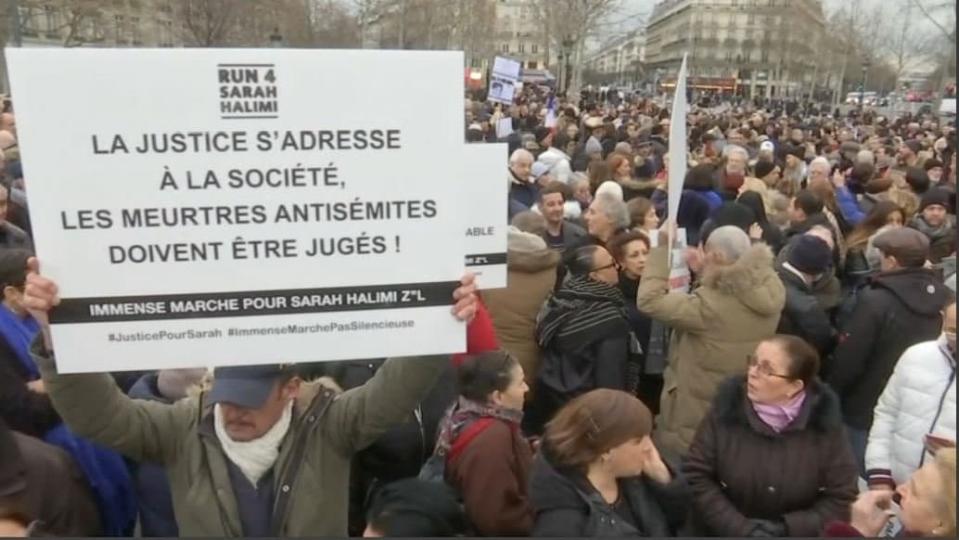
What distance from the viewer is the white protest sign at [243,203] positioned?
6.07ft

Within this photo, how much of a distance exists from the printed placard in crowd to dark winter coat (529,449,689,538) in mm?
757

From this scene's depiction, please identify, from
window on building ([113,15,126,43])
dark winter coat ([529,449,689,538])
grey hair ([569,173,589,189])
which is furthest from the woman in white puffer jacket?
window on building ([113,15,126,43])

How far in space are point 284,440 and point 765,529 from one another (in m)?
1.71

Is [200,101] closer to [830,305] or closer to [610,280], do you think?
[610,280]

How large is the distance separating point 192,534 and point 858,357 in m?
3.40

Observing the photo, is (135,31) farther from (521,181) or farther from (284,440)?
(284,440)

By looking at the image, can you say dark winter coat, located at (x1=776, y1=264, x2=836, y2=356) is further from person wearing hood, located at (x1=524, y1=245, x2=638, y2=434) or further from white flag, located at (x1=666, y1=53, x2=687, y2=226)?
white flag, located at (x1=666, y1=53, x2=687, y2=226)

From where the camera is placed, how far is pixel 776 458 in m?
2.88

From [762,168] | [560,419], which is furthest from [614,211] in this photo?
[762,168]

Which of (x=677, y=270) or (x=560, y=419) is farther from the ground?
(x=677, y=270)

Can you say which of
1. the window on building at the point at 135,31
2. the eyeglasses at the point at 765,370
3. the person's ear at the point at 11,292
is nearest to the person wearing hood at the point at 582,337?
the eyeglasses at the point at 765,370

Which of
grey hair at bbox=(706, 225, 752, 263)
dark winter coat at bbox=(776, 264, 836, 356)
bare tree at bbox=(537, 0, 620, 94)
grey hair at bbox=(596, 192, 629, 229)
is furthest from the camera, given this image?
bare tree at bbox=(537, 0, 620, 94)

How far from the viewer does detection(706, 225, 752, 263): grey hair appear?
3992mm

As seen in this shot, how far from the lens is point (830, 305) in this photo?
15.5 feet
